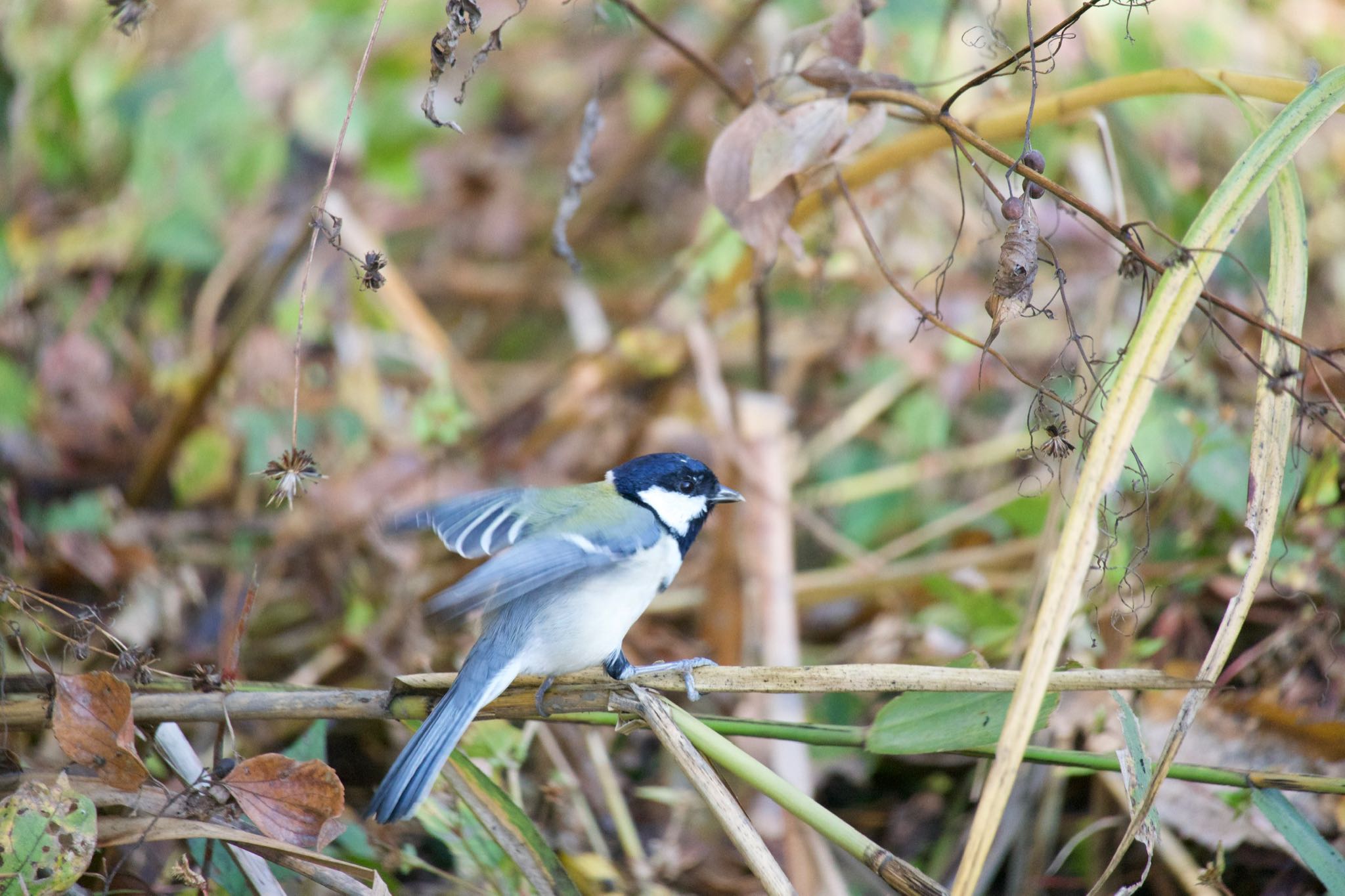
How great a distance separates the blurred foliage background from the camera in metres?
2.17

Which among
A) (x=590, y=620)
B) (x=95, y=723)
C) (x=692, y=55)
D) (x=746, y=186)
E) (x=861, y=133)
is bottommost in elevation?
(x=95, y=723)

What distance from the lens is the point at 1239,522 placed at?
7.84 feet

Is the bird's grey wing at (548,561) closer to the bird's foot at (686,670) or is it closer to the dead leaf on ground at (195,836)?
the bird's foot at (686,670)

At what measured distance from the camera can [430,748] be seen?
5.35ft

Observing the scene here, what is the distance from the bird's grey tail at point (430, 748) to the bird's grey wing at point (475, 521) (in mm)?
221

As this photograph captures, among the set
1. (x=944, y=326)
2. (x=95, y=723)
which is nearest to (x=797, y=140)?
(x=944, y=326)

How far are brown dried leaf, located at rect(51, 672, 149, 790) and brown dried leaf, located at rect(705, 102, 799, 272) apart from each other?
1202mm

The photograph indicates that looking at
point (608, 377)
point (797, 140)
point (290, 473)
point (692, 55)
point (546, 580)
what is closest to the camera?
point (290, 473)

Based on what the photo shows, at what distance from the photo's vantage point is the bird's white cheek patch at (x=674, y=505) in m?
2.19

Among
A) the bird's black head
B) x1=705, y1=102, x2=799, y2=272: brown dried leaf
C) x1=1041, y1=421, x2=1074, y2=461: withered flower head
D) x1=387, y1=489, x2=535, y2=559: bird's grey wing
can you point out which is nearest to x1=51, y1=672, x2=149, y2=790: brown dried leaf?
x1=387, y1=489, x2=535, y2=559: bird's grey wing

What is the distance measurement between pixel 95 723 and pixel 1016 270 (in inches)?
57.2

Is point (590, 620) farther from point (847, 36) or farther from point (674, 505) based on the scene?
point (847, 36)

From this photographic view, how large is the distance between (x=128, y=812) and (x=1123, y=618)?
1.84 metres

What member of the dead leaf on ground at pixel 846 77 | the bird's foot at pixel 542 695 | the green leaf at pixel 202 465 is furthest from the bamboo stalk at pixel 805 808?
the green leaf at pixel 202 465
